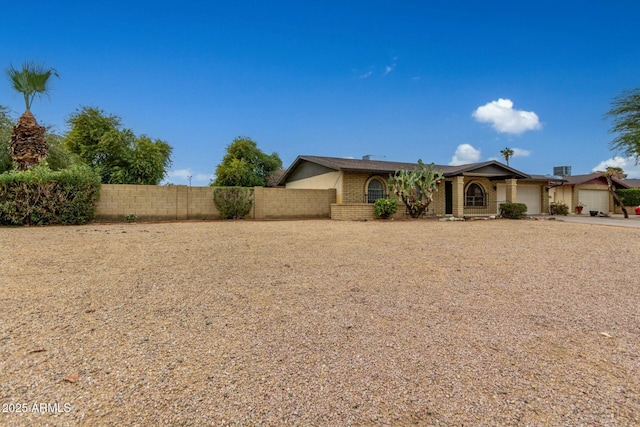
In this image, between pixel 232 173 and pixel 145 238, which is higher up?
pixel 232 173

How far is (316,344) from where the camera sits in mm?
2807

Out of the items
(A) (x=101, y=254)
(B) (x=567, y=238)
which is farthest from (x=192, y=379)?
(B) (x=567, y=238)

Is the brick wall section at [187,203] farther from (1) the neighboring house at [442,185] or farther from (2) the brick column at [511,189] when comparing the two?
(2) the brick column at [511,189]

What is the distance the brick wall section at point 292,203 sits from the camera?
17.0 meters

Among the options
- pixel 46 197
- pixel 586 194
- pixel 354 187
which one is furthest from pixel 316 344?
pixel 586 194

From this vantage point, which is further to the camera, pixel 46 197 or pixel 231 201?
pixel 231 201

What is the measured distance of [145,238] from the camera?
29.7 feet

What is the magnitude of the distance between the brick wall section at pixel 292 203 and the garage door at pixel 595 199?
2100 centimetres

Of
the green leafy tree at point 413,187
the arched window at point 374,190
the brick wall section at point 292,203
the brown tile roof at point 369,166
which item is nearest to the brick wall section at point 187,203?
the brick wall section at point 292,203

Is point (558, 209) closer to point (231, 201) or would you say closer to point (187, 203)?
point (231, 201)

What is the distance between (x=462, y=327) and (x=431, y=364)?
87cm

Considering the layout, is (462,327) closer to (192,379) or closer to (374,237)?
(192,379)

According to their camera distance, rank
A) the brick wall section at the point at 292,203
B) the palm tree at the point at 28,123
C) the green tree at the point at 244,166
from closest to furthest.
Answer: the palm tree at the point at 28,123 < the brick wall section at the point at 292,203 < the green tree at the point at 244,166

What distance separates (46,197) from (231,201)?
273 inches
